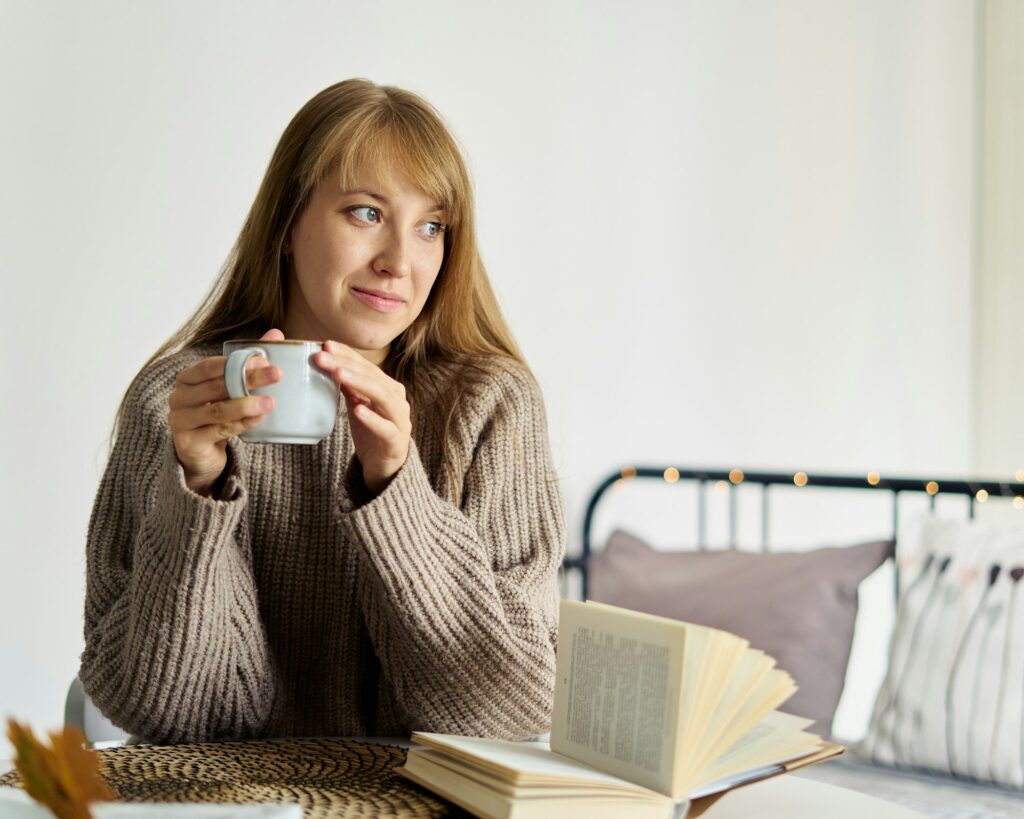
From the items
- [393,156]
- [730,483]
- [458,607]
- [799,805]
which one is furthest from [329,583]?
[730,483]

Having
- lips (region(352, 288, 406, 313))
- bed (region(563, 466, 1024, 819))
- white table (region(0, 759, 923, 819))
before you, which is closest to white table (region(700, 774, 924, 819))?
white table (region(0, 759, 923, 819))

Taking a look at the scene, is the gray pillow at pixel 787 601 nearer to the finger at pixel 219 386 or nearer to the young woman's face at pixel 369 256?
the young woman's face at pixel 369 256

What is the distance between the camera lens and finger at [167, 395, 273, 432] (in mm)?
808

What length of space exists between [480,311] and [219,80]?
793 mm

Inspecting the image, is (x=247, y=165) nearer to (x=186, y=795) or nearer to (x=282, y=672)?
(x=282, y=672)

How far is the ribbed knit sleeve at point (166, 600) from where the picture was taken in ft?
3.03

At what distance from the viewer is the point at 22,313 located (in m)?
1.61

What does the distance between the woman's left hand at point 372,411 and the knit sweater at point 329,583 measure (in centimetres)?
2

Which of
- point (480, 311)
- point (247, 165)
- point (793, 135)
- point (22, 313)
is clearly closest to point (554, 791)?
point (480, 311)

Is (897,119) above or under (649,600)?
above

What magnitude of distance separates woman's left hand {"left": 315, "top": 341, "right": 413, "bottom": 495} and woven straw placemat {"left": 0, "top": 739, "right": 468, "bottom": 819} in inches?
8.3

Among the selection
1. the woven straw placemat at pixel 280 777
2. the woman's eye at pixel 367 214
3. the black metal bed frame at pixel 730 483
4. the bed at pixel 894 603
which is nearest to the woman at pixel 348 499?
the woman's eye at pixel 367 214

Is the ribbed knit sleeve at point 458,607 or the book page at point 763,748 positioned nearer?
the book page at point 763,748

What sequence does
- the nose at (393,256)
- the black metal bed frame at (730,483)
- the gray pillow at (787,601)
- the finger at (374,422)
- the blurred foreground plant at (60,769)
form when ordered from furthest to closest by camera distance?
the black metal bed frame at (730,483) → the gray pillow at (787,601) → the nose at (393,256) → the finger at (374,422) → the blurred foreground plant at (60,769)
